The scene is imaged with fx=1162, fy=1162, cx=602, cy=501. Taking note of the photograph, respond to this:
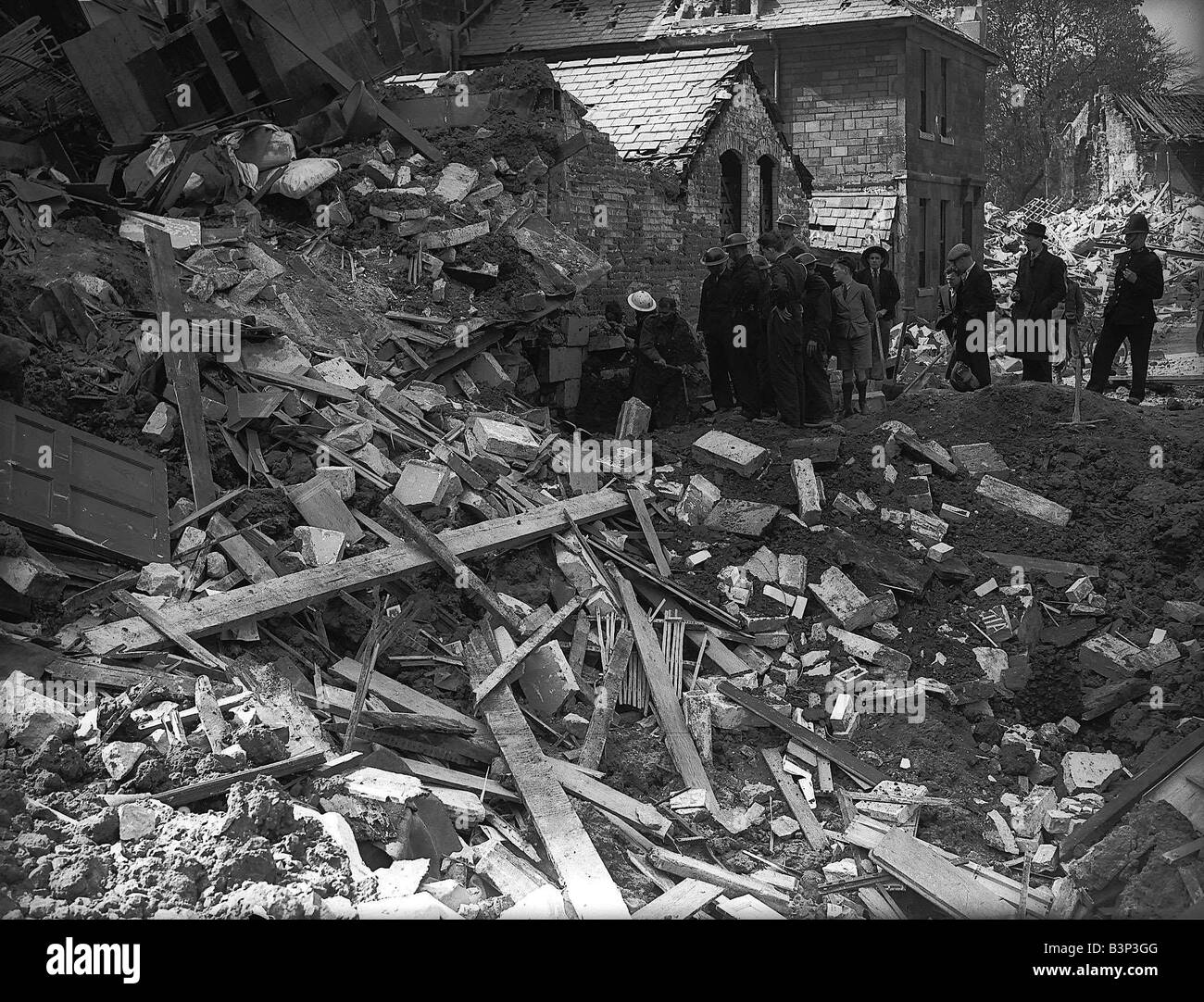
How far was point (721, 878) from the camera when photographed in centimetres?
598

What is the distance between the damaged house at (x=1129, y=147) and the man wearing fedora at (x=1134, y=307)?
15.2 metres

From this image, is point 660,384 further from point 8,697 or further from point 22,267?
point 8,697

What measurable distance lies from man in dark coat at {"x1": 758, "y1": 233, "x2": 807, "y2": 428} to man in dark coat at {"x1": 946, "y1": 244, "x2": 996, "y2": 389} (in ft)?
6.11

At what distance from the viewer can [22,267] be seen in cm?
928

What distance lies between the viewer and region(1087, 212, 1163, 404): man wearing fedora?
12.3 metres

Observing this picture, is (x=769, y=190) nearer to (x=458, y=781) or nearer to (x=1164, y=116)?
(x=458, y=781)

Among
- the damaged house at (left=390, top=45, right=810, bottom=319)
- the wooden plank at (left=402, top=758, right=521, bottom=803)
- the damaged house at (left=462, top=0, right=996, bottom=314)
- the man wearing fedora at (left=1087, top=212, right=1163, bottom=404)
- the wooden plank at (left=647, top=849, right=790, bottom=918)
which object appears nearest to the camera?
the wooden plank at (left=647, top=849, right=790, bottom=918)

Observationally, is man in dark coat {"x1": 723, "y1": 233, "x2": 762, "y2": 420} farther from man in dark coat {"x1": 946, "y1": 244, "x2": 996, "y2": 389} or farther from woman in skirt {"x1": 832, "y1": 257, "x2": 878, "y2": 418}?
man in dark coat {"x1": 946, "y1": 244, "x2": 996, "y2": 389}

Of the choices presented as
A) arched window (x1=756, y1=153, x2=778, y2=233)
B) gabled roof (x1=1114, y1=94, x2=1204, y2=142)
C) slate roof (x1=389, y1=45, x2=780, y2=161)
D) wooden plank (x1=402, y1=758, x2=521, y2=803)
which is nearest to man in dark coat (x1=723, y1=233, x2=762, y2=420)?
slate roof (x1=389, y1=45, x2=780, y2=161)

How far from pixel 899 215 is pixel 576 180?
37.2ft

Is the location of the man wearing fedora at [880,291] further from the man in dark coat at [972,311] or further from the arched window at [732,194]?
the arched window at [732,194]

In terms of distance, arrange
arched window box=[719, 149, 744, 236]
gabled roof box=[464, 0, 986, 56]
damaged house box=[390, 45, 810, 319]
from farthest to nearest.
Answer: gabled roof box=[464, 0, 986, 56] → arched window box=[719, 149, 744, 236] → damaged house box=[390, 45, 810, 319]
